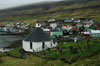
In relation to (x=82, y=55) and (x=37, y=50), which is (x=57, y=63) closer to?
(x=82, y=55)

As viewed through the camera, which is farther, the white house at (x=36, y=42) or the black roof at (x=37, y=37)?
the black roof at (x=37, y=37)

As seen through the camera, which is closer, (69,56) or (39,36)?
(69,56)

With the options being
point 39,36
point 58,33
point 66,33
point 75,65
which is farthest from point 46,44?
point 66,33

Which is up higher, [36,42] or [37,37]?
[37,37]

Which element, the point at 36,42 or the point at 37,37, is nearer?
the point at 36,42

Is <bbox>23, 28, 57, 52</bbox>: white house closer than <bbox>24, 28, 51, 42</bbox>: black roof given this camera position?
Yes

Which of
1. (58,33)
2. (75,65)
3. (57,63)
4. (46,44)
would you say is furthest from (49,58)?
(58,33)

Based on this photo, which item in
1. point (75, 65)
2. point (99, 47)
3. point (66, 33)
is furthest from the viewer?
point (66, 33)

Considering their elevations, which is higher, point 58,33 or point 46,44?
point 46,44

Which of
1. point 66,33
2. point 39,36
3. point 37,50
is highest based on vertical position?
point 39,36

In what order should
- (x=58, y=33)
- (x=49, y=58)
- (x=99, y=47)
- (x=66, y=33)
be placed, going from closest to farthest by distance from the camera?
(x=49, y=58) → (x=99, y=47) → (x=58, y=33) → (x=66, y=33)
